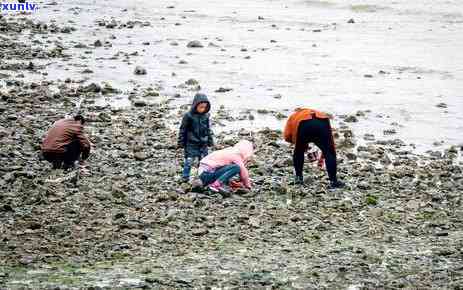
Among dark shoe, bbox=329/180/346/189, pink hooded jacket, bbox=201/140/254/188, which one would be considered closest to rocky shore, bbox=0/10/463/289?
dark shoe, bbox=329/180/346/189

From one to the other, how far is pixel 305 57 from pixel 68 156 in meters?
22.0

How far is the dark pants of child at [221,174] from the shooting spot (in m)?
13.7

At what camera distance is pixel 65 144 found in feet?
47.1

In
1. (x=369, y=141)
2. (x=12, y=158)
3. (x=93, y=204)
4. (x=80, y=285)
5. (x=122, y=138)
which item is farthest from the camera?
(x=369, y=141)

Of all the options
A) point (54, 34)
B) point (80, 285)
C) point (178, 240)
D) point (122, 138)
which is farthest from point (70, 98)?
point (54, 34)

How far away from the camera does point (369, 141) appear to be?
19.9 meters

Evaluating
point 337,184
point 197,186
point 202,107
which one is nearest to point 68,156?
point 197,186

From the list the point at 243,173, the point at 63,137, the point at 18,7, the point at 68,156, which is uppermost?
the point at 63,137

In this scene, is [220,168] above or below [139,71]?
above

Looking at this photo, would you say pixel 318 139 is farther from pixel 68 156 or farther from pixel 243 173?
pixel 68 156

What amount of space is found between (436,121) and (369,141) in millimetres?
4229

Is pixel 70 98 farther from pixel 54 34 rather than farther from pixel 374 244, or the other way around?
pixel 54 34

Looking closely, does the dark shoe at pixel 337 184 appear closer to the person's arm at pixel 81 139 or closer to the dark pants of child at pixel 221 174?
the dark pants of child at pixel 221 174

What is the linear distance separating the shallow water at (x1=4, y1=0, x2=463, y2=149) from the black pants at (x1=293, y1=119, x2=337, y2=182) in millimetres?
6064
